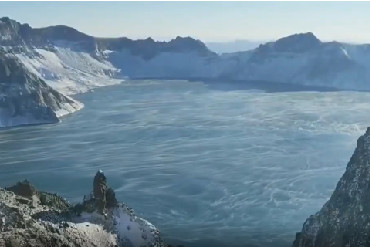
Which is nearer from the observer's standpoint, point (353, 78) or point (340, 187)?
point (340, 187)

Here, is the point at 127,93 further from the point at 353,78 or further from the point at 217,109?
the point at 353,78

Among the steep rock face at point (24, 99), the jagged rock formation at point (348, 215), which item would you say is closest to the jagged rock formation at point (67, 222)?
the jagged rock formation at point (348, 215)

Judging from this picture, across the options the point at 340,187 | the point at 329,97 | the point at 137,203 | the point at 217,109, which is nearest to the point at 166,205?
the point at 137,203

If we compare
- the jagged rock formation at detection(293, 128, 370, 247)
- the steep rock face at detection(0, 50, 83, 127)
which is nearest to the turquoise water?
the steep rock face at detection(0, 50, 83, 127)

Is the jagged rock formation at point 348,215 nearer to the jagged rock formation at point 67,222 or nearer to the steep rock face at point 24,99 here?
the jagged rock formation at point 67,222

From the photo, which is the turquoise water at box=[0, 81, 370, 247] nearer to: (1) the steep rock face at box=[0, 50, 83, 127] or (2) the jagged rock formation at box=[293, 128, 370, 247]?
(1) the steep rock face at box=[0, 50, 83, 127]

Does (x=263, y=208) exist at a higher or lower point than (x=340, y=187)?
lower

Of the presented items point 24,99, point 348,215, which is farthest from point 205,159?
point 24,99
